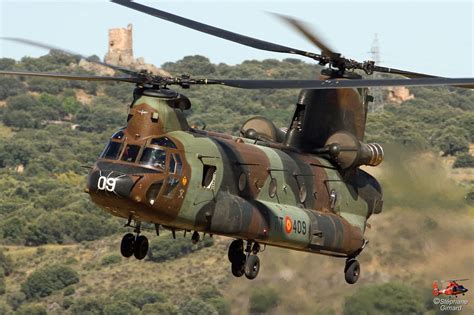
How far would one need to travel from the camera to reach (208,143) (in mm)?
29156

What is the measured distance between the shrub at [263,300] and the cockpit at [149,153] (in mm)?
13829

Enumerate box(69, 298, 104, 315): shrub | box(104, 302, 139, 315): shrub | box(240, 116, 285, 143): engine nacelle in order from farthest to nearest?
box(69, 298, 104, 315): shrub < box(104, 302, 139, 315): shrub < box(240, 116, 285, 143): engine nacelle

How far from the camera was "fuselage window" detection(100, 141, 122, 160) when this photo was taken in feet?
92.2

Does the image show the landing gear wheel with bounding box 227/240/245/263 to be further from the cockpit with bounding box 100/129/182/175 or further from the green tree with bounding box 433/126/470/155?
the green tree with bounding box 433/126/470/155

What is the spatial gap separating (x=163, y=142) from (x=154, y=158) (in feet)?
1.60

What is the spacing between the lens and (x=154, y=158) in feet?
91.5

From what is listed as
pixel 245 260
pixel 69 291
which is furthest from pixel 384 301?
pixel 69 291

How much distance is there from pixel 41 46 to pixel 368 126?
80074 millimetres

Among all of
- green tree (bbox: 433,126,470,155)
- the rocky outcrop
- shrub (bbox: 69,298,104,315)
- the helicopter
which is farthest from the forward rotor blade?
the rocky outcrop

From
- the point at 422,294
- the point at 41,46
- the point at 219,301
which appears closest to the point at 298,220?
the point at 41,46

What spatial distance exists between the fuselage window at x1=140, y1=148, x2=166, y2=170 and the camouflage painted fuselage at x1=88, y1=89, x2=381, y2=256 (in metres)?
0.06

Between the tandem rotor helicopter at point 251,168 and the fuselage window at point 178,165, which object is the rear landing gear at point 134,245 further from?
the fuselage window at point 178,165

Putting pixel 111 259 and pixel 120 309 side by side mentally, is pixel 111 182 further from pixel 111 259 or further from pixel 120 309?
pixel 111 259

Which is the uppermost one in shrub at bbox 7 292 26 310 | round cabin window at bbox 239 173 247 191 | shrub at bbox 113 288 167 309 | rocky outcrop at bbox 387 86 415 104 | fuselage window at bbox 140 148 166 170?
fuselage window at bbox 140 148 166 170
